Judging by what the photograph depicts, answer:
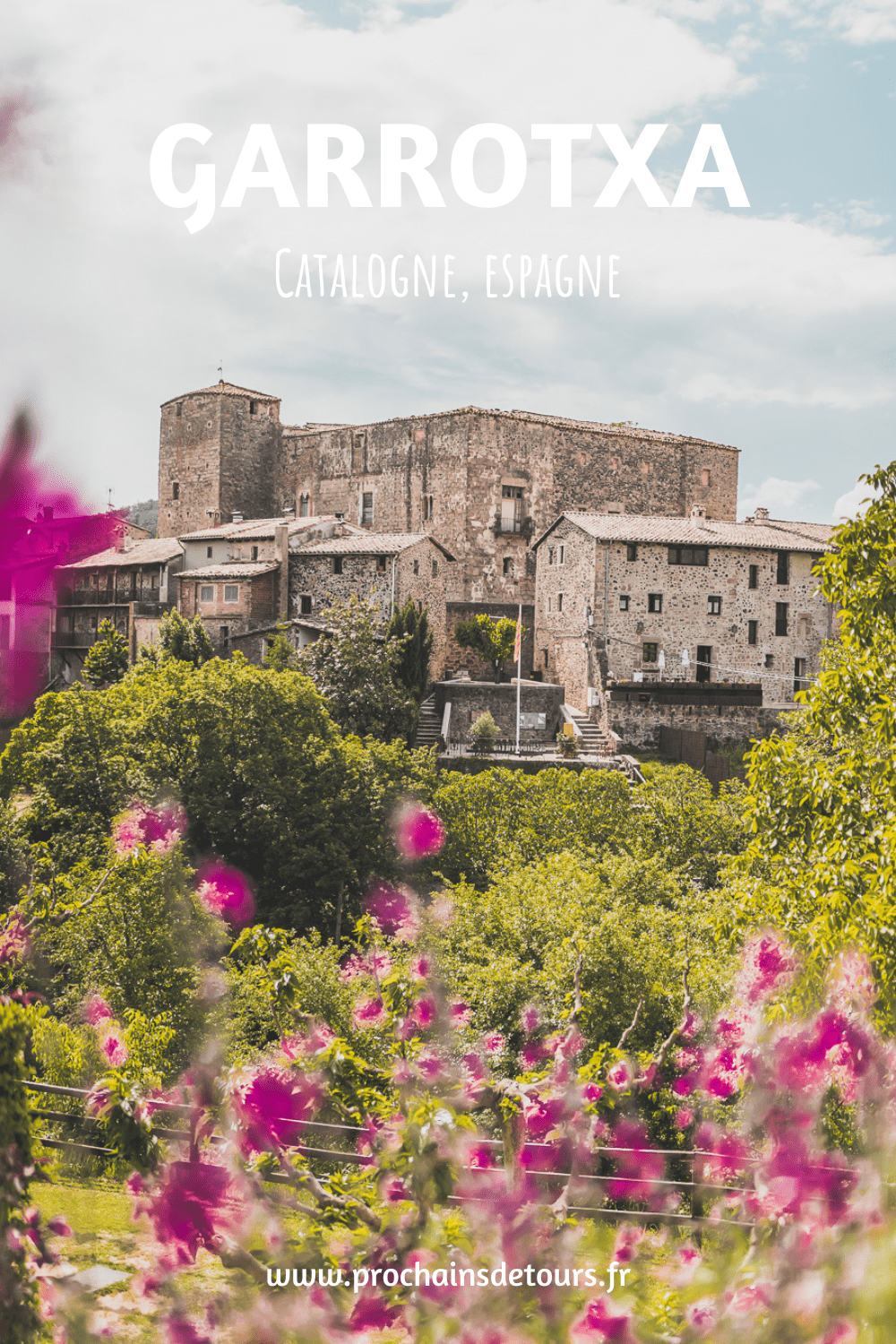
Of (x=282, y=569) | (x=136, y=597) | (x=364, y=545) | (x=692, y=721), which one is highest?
(x=364, y=545)

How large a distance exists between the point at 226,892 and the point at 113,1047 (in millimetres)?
10828

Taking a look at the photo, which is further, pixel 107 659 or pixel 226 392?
pixel 226 392

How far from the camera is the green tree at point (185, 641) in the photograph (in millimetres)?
35312

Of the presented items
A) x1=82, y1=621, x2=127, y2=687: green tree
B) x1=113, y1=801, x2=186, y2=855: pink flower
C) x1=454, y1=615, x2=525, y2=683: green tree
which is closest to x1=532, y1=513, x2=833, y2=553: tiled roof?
x1=454, y1=615, x2=525, y2=683: green tree

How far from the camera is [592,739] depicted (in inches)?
1348

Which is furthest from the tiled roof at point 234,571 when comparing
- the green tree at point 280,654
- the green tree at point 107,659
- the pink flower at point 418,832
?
the pink flower at point 418,832

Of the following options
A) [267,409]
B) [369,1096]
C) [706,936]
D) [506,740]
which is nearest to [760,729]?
[506,740]

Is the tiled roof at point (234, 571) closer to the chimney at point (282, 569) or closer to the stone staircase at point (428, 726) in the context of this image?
the chimney at point (282, 569)

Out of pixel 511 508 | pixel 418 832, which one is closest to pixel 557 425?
pixel 511 508

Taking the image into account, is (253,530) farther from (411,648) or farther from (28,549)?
(28,549)

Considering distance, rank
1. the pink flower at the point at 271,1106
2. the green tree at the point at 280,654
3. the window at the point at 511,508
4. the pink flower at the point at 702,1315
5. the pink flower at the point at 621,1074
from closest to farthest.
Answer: the pink flower at the point at 702,1315 < the pink flower at the point at 271,1106 < the pink flower at the point at 621,1074 < the green tree at the point at 280,654 < the window at the point at 511,508

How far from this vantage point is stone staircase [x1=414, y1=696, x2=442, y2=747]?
33344 mm

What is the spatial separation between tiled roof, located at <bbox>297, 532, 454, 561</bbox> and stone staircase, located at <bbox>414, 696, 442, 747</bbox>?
6349 mm

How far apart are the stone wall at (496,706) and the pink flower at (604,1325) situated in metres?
31.9
